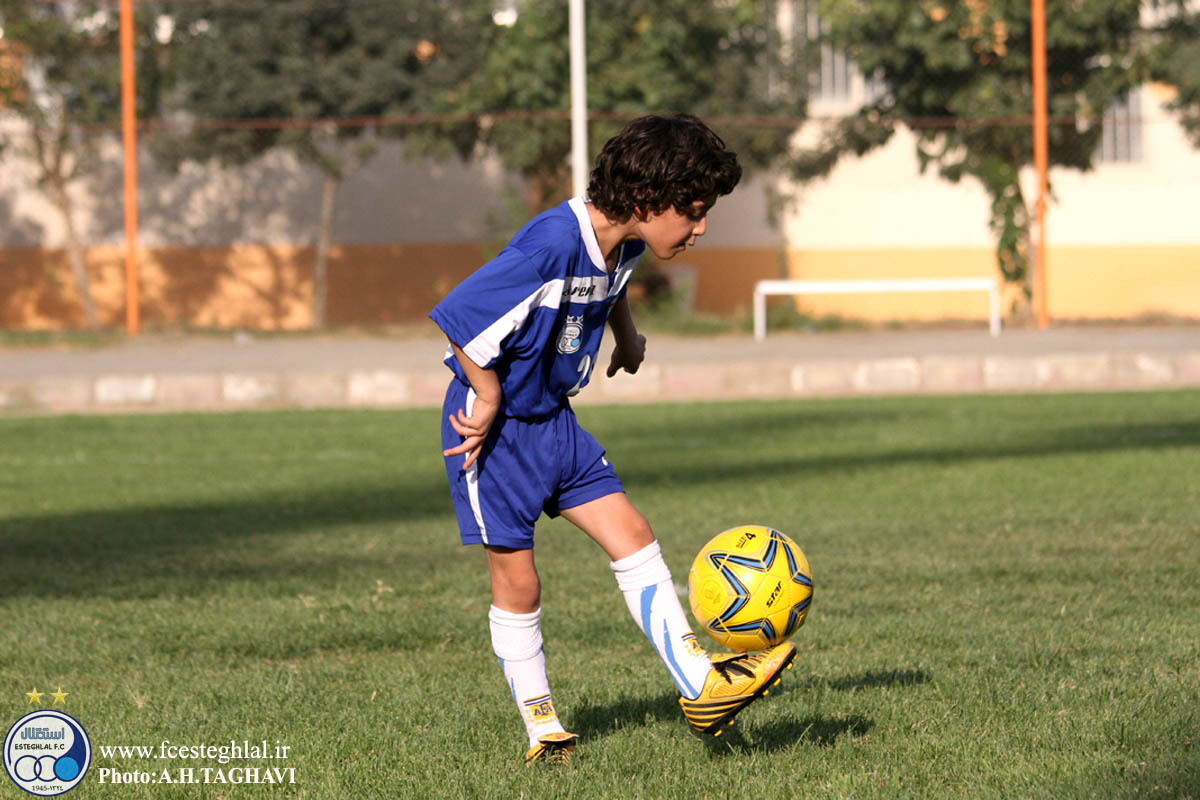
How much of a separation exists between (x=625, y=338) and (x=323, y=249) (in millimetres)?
20013

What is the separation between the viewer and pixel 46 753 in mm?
4070

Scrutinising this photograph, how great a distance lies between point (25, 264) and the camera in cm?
2411

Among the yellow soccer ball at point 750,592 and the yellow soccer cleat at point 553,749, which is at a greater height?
the yellow soccer ball at point 750,592

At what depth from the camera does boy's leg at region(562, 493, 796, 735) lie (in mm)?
3779

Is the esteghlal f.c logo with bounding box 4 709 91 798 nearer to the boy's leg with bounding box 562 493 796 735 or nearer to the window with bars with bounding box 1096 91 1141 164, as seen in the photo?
the boy's leg with bounding box 562 493 796 735

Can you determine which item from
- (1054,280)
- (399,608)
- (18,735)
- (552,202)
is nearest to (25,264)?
(552,202)

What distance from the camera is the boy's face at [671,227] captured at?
3846 millimetres

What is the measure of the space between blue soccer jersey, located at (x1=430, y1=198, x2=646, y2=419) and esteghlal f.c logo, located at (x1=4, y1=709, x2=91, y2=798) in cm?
132

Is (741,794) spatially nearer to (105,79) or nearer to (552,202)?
(552,202)

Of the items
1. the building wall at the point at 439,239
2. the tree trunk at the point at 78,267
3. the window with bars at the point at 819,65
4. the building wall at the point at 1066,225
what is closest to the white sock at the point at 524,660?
the window with bars at the point at 819,65

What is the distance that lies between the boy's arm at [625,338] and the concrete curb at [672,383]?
1022 cm

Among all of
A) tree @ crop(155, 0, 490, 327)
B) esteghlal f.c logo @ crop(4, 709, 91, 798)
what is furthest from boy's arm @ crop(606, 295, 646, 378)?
tree @ crop(155, 0, 490, 327)

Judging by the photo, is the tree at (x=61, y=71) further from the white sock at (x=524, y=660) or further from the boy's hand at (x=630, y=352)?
the white sock at (x=524, y=660)

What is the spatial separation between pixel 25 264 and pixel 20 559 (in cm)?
1805
